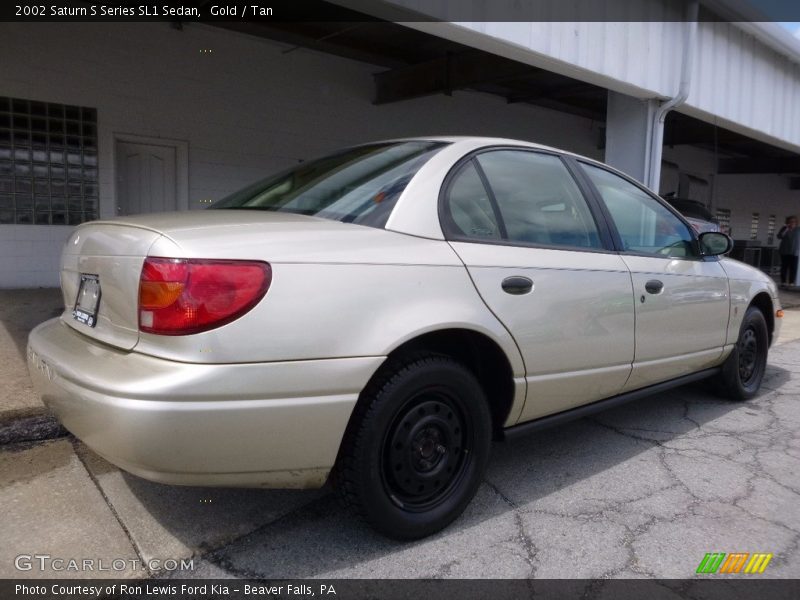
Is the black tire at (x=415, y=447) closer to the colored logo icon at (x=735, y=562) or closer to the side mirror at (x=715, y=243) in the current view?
the colored logo icon at (x=735, y=562)

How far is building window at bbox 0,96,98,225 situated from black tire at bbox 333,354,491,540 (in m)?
6.54

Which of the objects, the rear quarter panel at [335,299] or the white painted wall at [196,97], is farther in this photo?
the white painted wall at [196,97]

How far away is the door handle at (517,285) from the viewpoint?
262 centimetres

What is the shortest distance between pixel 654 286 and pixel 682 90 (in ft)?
16.6

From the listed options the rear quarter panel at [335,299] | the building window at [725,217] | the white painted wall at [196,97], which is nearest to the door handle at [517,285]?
the rear quarter panel at [335,299]

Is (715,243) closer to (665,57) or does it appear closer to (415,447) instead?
(415,447)

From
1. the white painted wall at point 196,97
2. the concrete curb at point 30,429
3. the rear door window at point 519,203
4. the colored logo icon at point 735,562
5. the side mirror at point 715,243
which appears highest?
the white painted wall at point 196,97

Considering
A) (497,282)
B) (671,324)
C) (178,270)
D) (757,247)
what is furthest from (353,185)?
(757,247)

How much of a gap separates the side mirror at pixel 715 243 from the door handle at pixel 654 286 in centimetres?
77

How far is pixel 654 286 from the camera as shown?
338cm

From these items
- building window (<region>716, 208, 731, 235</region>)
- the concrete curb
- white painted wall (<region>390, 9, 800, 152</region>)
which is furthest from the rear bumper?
building window (<region>716, 208, 731, 235</region>)

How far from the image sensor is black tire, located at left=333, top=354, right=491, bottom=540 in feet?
7.38

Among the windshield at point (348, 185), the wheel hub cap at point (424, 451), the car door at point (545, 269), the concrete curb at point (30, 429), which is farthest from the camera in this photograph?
the concrete curb at point (30, 429)

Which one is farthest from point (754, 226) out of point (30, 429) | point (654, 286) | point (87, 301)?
point (87, 301)
